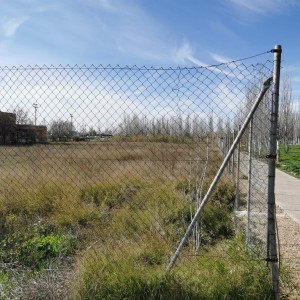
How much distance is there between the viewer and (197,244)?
470 cm

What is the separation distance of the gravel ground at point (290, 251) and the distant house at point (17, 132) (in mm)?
3111

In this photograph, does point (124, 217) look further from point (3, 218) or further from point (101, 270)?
point (101, 270)

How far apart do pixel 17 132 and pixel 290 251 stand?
427 centimetres

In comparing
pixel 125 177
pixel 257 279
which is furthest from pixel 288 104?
pixel 257 279

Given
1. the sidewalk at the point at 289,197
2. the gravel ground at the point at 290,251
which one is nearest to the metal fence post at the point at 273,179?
the gravel ground at the point at 290,251

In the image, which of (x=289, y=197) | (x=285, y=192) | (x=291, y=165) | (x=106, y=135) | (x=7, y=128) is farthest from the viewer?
(x=291, y=165)

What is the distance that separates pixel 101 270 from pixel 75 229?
3447 mm

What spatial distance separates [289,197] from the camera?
31.7 ft

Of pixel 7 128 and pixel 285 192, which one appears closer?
pixel 7 128

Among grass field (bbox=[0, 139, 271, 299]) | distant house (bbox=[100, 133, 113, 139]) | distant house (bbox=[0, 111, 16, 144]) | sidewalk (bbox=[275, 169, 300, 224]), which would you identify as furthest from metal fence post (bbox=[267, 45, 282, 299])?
sidewalk (bbox=[275, 169, 300, 224])

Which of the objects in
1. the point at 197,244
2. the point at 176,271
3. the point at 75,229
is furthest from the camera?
the point at 75,229

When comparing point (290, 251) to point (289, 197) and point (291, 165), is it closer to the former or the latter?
point (289, 197)

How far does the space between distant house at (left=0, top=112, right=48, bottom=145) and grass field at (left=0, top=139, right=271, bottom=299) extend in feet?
1.04

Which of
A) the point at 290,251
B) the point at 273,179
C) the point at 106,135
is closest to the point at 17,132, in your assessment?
the point at 106,135
